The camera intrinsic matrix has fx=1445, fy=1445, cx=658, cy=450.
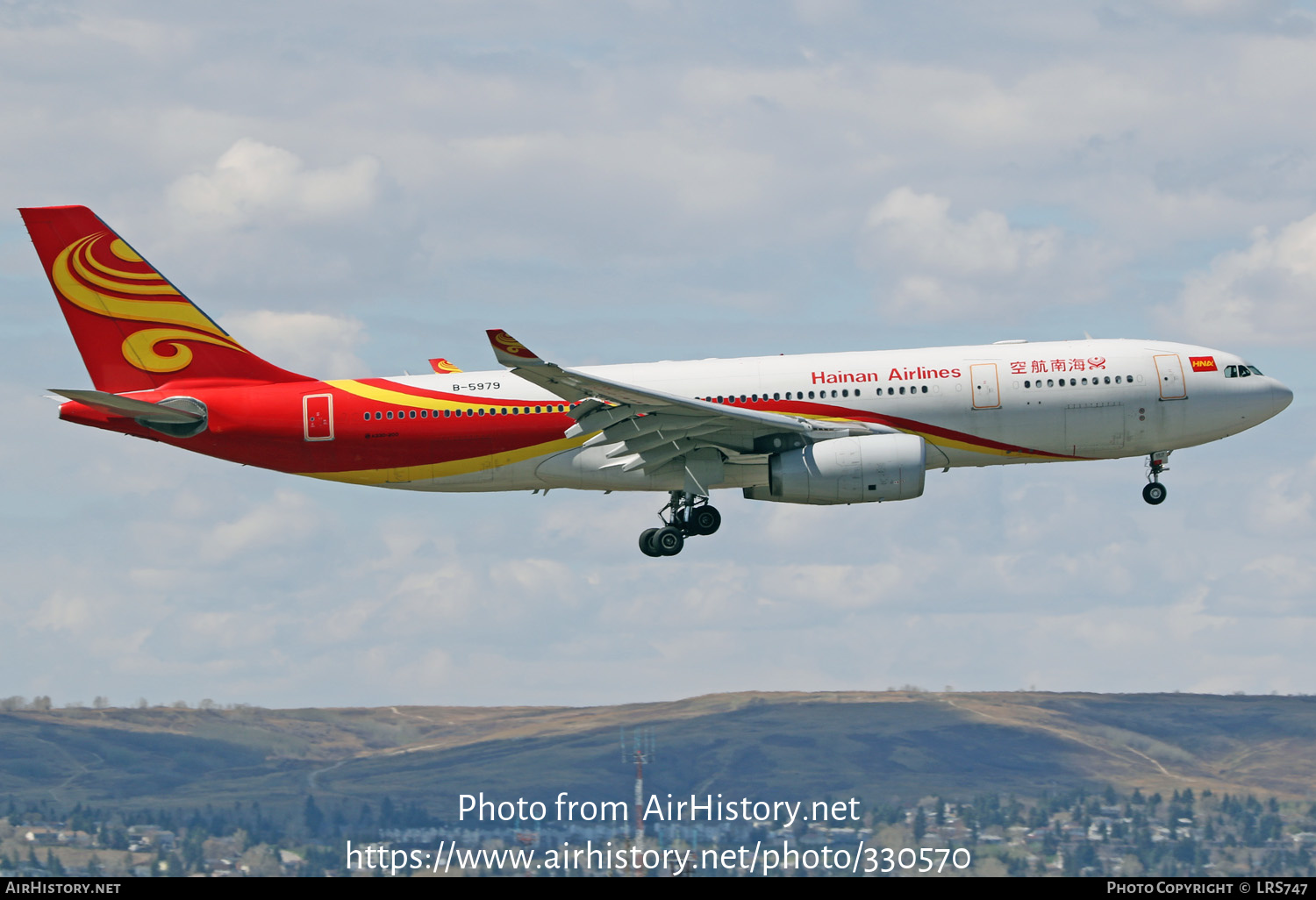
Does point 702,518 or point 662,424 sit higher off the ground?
point 662,424

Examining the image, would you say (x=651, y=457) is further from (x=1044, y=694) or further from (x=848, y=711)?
(x=1044, y=694)

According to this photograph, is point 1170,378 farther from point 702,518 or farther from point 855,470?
point 702,518

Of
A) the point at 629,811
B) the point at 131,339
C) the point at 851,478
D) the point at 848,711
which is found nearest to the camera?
the point at 851,478

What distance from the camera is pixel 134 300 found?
4544cm

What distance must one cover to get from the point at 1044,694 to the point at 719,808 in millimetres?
34730

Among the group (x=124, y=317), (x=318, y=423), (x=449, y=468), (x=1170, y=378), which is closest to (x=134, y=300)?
(x=124, y=317)

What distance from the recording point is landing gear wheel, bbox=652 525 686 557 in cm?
4438

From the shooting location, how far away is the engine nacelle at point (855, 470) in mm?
40938

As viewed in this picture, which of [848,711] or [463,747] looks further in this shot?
[848,711]

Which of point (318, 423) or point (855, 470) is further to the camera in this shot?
point (318, 423)

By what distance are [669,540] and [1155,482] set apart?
15.3 m

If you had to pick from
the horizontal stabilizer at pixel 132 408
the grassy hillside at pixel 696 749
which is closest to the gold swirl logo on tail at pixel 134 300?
the horizontal stabilizer at pixel 132 408
